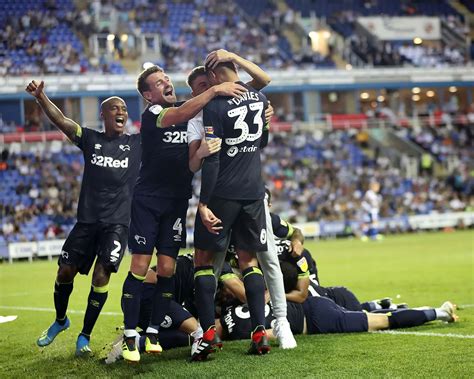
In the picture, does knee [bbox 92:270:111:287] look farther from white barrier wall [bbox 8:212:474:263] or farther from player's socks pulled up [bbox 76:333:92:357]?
white barrier wall [bbox 8:212:474:263]

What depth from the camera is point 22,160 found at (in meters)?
34.6

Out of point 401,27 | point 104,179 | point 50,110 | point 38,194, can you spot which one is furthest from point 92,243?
point 401,27

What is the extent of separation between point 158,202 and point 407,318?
2638 mm

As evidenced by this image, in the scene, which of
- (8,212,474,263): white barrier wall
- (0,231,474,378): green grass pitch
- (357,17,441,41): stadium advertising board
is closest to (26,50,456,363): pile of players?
(0,231,474,378): green grass pitch

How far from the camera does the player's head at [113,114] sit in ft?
27.4

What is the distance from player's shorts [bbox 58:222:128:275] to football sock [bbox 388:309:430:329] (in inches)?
104

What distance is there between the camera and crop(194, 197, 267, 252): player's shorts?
725 centimetres

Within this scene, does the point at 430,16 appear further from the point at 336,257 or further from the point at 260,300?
the point at 260,300

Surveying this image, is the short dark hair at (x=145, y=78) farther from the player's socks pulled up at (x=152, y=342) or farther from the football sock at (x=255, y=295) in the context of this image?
the player's socks pulled up at (x=152, y=342)

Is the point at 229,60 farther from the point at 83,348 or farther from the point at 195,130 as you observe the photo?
the point at 83,348

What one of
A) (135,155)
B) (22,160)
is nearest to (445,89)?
(22,160)

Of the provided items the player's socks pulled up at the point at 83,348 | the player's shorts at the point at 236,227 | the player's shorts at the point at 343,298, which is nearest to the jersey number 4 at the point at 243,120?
the player's shorts at the point at 236,227

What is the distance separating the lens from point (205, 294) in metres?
7.23

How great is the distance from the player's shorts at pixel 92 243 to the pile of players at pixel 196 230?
1cm
